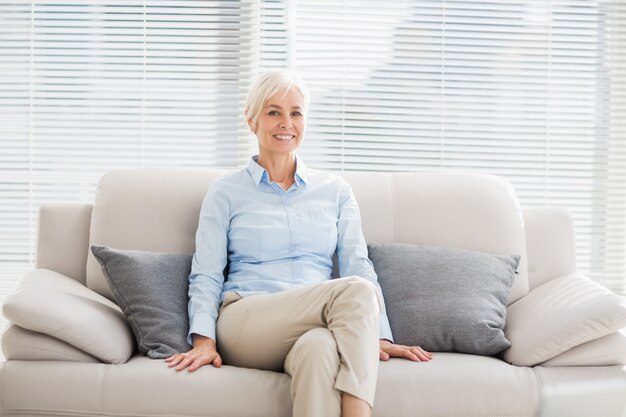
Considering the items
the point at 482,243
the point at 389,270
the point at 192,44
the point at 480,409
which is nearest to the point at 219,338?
the point at 389,270

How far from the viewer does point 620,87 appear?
133 inches

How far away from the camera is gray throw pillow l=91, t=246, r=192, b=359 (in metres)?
2.27

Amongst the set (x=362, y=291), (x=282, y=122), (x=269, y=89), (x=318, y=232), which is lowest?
(x=362, y=291)

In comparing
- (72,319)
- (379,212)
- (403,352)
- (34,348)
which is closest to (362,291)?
(403,352)

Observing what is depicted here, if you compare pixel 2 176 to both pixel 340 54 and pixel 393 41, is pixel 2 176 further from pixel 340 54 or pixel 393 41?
pixel 393 41

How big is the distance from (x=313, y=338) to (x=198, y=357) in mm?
375

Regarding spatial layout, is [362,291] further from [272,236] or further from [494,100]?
[494,100]

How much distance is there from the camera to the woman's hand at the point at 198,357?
2.15 metres

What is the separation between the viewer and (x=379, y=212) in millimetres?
2766

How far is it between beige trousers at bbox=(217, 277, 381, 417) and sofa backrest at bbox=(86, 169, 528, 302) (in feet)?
1.57

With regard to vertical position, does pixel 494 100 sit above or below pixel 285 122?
above

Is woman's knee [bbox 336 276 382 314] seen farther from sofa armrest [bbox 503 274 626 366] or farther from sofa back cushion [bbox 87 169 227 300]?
sofa back cushion [bbox 87 169 227 300]

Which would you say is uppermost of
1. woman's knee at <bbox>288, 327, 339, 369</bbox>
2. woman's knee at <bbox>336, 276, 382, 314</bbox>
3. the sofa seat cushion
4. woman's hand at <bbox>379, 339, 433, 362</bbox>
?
woman's knee at <bbox>336, 276, 382, 314</bbox>

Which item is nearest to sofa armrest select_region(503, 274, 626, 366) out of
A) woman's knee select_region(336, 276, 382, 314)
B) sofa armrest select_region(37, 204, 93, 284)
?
woman's knee select_region(336, 276, 382, 314)
